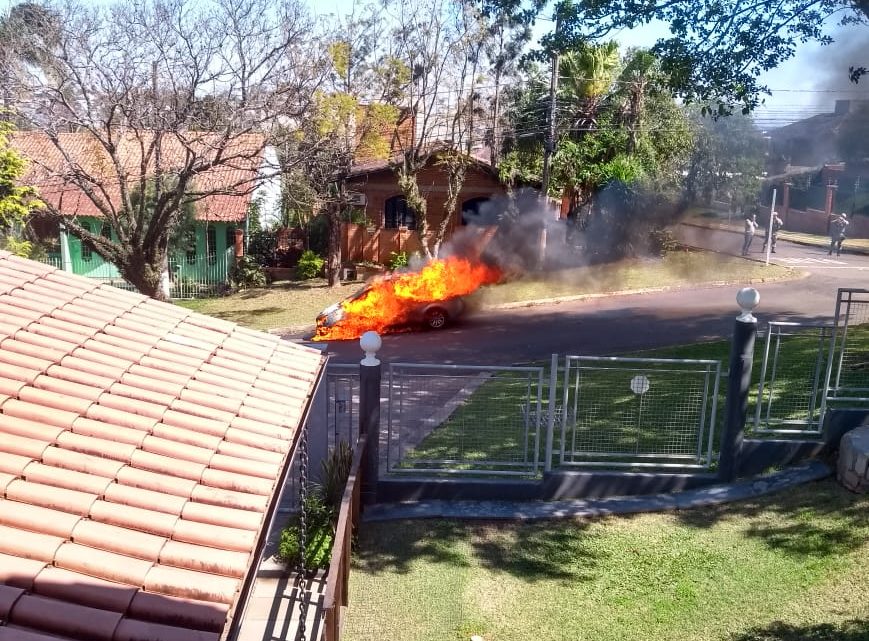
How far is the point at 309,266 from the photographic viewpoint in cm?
2605

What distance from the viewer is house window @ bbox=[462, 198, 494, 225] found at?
2628 centimetres

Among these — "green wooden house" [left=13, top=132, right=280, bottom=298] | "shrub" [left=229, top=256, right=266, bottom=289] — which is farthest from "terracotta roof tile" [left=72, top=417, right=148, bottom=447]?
"shrub" [left=229, top=256, right=266, bottom=289]

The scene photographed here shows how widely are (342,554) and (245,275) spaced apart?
2153 centimetres

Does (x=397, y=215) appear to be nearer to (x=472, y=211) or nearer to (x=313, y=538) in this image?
(x=472, y=211)

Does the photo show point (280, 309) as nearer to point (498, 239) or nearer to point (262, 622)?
point (498, 239)

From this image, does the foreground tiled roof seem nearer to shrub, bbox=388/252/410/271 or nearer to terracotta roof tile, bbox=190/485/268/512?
terracotta roof tile, bbox=190/485/268/512

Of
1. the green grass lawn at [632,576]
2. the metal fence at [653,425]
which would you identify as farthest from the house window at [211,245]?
the green grass lawn at [632,576]

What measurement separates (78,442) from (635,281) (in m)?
20.4

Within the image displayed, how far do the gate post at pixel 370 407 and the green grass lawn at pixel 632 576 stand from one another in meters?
0.52

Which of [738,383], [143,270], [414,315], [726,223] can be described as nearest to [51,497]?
[738,383]

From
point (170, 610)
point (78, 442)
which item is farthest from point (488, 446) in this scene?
point (170, 610)

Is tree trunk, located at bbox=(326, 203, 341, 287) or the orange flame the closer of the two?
the orange flame

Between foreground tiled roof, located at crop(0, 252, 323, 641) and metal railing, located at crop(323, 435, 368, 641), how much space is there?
887mm

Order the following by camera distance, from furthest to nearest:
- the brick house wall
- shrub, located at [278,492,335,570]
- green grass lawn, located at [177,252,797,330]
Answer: the brick house wall, green grass lawn, located at [177,252,797,330], shrub, located at [278,492,335,570]
